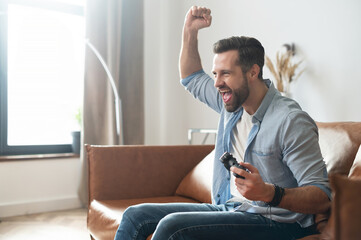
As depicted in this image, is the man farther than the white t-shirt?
No

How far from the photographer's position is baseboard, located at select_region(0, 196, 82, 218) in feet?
9.93

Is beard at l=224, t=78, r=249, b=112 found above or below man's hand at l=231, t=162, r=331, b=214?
above

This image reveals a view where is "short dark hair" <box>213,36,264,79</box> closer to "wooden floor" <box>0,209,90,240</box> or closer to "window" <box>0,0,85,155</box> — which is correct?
"wooden floor" <box>0,209,90,240</box>

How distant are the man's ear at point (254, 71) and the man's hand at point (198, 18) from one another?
367 millimetres

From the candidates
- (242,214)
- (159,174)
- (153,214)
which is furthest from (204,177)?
(242,214)

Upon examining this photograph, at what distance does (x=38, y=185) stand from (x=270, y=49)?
2296 millimetres

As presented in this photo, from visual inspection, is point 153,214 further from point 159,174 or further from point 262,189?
point 159,174

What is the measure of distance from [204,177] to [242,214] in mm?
729

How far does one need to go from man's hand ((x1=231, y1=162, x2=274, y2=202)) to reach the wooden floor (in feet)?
5.57

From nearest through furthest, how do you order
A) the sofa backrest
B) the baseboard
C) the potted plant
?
the sofa backrest → the potted plant → the baseboard

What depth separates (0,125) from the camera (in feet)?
10.4

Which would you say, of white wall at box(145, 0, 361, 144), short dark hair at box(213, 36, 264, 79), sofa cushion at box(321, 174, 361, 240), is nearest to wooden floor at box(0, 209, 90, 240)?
white wall at box(145, 0, 361, 144)

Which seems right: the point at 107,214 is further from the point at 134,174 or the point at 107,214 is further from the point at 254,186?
the point at 254,186

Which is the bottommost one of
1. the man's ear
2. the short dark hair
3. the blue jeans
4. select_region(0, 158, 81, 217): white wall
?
select_region(0, 158, 81, 217): white wall
